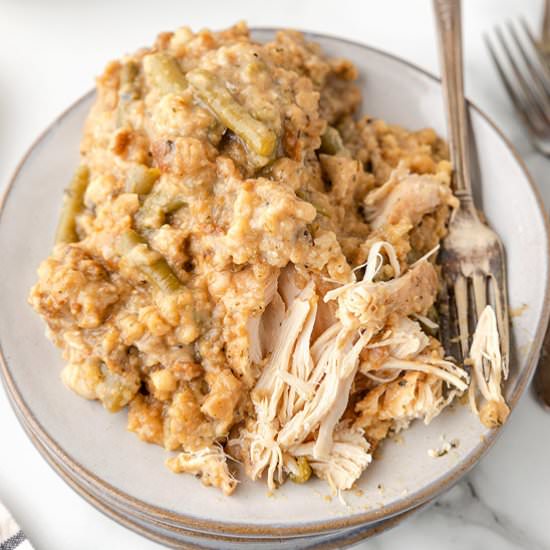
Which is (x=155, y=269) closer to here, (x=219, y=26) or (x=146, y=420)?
(x=146, y=420)

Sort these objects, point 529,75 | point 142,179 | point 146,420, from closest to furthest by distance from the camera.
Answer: point 146,420, point 142,179, point 529,75

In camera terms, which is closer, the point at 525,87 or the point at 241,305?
the point at 241,305

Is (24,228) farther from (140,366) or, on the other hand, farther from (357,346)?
(357,346)

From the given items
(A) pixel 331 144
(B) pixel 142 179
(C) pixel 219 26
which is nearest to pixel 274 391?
(B) pixel 142 179

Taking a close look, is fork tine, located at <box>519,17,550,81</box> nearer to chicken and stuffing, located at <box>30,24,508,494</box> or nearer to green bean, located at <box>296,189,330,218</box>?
chicken and stuffing, located at <box>30,24,508,494</box>

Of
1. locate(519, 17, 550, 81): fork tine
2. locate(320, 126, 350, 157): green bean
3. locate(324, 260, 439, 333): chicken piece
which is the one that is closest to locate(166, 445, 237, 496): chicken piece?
locate(324, 260, 439, 333): chicken piece

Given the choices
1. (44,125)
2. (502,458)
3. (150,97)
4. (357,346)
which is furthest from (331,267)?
(44,125)
